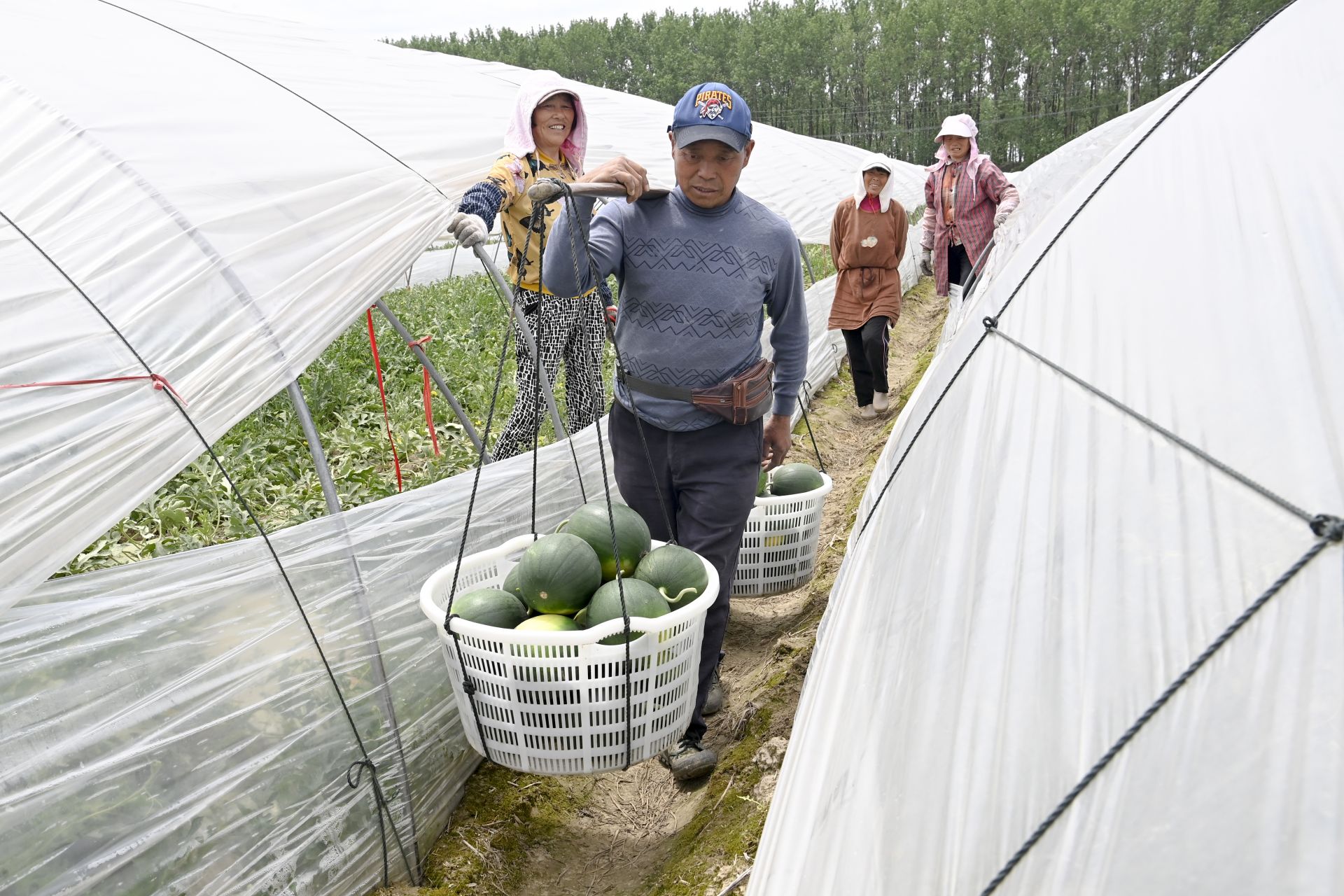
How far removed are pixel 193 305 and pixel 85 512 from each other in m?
0.69

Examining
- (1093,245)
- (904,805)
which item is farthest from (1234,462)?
(1093,245)

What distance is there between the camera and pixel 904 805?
1.55 m

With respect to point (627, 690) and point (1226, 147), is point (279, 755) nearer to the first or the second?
point (627, 690)

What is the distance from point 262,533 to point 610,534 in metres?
0.89

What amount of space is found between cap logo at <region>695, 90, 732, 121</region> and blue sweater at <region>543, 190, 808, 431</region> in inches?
11.4

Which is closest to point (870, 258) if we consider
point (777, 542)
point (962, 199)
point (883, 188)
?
point (883, 188)

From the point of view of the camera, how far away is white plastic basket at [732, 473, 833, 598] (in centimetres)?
418

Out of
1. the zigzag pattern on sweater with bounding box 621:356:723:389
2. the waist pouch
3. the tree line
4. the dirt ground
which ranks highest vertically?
the tree line

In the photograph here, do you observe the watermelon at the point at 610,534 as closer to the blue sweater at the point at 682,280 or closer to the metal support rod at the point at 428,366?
the blue sweater at the point at 682,280

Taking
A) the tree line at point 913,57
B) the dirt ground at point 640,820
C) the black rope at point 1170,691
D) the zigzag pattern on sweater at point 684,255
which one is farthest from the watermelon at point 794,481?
the tree line at point 913,57

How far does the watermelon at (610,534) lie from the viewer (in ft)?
9.06

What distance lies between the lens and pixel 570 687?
7.70 feet

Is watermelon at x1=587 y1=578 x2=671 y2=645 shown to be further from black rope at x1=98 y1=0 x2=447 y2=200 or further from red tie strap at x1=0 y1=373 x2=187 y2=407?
black rope at x1=98 y1=0 x2=447 y2=200

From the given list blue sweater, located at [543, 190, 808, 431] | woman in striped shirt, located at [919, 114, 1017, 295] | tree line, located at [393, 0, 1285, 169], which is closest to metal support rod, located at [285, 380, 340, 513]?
blue sweater, located at [543, 190, 808, 431]
